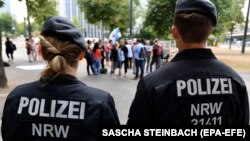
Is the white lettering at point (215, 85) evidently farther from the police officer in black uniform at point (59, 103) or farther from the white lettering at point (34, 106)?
the white lettering at point (34, 106)

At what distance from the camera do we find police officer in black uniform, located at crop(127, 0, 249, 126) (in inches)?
84.1

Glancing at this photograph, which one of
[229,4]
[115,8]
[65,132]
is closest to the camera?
[65,132]

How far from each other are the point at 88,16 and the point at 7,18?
78348 millimetres

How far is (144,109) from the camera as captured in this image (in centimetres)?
217

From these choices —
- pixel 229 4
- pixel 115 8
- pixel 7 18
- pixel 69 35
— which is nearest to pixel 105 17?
pixel 115 8

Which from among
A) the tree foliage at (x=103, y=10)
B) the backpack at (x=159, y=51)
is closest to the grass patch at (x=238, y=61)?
the backpack at (x=159, y=51)

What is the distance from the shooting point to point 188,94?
2137 millimetres

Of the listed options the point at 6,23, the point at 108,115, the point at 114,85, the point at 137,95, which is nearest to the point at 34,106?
the point at 108,115

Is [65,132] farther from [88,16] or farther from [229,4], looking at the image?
[88,16]

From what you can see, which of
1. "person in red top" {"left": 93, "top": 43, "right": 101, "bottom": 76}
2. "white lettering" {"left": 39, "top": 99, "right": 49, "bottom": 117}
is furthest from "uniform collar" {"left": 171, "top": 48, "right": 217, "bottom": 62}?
"person in red top" {"left": 93, "top": 43, "right": 101, "bottom": 76}

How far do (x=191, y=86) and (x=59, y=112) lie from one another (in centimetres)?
81

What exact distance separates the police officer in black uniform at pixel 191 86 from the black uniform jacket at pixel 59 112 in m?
0.24

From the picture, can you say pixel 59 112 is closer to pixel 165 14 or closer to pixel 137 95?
pixel 137 95

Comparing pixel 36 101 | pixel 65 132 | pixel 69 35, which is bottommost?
pixel 65 132
